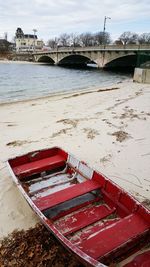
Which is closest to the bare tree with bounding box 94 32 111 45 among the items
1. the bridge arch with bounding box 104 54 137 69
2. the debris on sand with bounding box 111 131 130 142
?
the bridge arch with bounding box 104 54 137 69

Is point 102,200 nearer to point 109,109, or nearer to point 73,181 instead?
point 73,181

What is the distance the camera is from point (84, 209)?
4.07 meters

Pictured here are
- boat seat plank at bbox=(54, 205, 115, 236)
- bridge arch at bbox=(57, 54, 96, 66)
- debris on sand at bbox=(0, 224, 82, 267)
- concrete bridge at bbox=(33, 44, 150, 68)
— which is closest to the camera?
debris on sand at bbox=(0, 224, 82, 267)

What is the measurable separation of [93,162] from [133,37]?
10254 centimetres

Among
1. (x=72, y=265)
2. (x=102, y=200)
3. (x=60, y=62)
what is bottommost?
(x=72, y=265)

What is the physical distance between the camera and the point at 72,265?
3182mm

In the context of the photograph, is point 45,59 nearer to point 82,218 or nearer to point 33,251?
point 82,218

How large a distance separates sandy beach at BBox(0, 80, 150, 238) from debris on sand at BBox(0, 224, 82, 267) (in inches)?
10.3

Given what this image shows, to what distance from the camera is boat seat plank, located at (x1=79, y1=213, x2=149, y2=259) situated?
312cm

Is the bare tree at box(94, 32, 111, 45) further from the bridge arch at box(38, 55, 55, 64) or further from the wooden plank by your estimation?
the wooden plank

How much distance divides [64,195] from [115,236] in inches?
44.2

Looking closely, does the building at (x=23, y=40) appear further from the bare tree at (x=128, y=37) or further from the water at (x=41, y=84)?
the water at (x=41, y=84)

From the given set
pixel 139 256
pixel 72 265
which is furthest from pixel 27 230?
pixel 139 256

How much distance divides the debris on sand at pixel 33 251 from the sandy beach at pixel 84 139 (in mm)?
262
